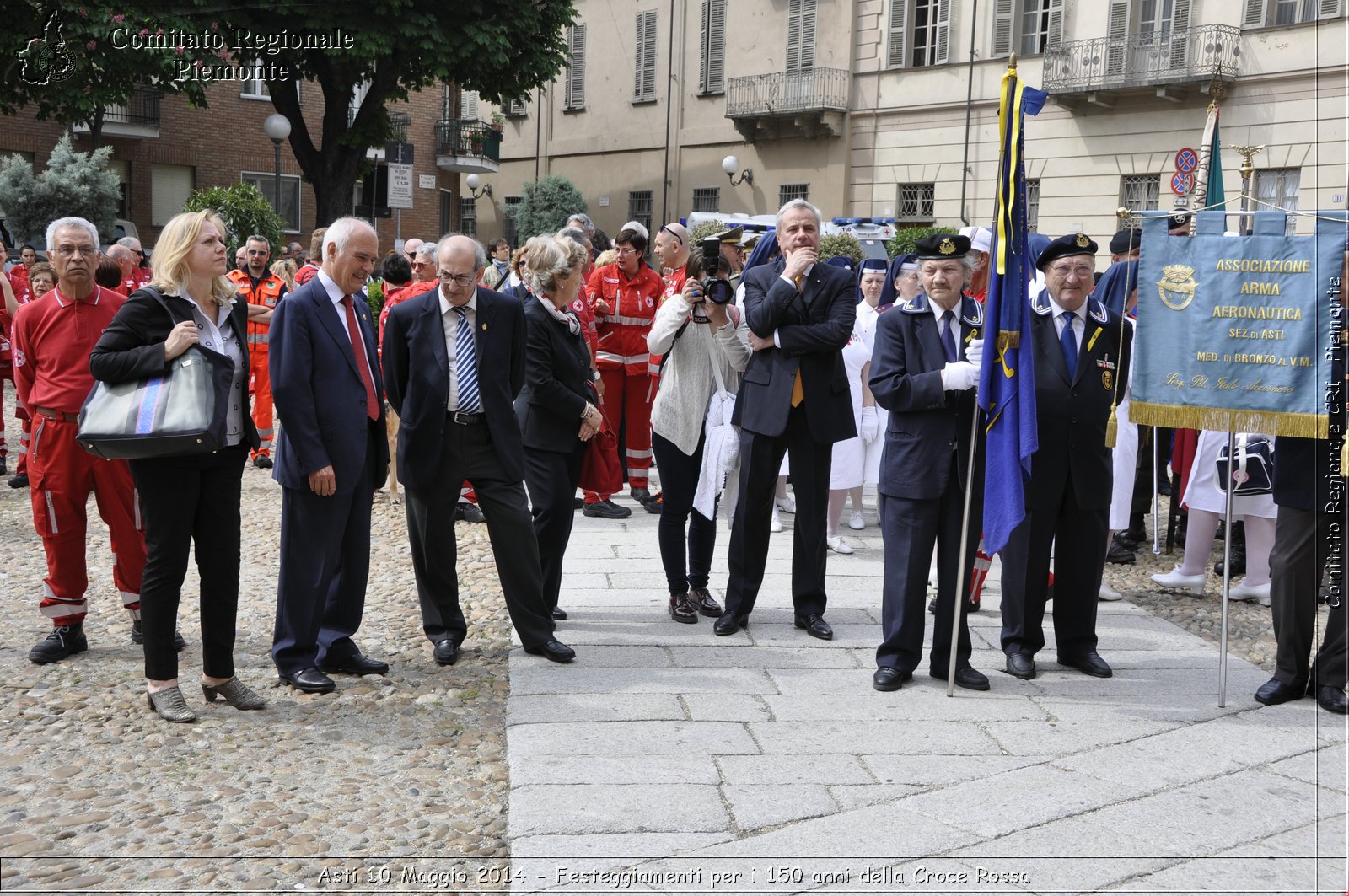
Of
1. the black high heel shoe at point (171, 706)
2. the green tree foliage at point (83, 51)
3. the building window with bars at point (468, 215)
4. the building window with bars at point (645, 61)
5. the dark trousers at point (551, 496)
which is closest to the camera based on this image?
the black high heel shoe at point (171, 706)

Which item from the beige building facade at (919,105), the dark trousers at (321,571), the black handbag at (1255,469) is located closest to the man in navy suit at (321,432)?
the dark trousers at (321,571)

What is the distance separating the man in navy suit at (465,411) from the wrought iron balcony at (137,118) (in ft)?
97.3

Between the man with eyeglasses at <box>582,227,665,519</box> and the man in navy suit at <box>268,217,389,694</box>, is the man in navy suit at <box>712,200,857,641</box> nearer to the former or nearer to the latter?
the man in navy suit at <box>268,217,389,694</box>

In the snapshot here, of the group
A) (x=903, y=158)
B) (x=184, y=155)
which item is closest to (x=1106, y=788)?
(x=903, y=158)

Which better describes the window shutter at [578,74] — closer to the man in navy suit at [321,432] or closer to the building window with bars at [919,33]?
the building window with bars at [919,33]

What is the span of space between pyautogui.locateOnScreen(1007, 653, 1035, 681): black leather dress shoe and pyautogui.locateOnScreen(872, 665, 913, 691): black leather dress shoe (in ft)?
2.03

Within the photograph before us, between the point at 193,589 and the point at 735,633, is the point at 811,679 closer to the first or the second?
the point at 735,633

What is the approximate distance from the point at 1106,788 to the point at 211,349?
3.70 m

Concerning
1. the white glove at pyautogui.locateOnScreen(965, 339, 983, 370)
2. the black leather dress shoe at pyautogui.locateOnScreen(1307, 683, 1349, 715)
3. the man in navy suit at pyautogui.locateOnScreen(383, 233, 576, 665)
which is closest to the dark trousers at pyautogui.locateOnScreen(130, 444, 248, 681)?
the man in navy suit at pyautogui.locateOnScreen(383, 233, 576, 665)

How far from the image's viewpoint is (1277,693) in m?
5.64

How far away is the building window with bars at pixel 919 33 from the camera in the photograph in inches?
1137

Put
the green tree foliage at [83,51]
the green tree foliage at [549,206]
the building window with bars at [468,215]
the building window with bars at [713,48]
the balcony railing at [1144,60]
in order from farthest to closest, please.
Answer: the building window with bars at [468,215] < the green tree foliage at [549,206] < the building window with bars at [713,48] < the balcony railing at [1144,60] < the green tree foliage at [83,51]

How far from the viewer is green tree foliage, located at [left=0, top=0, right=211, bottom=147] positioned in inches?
837

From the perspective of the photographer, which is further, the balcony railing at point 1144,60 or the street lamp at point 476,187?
the street lamp at point 476,187
